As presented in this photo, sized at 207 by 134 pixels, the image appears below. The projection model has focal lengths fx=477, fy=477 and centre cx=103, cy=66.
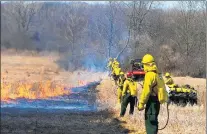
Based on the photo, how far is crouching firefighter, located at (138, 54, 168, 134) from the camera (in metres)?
10.8

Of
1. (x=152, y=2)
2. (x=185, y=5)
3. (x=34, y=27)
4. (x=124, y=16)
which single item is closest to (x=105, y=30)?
(x=124, y=16)

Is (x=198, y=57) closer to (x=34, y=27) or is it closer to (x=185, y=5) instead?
(x=185, y=5)

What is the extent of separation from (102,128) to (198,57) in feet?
48.1

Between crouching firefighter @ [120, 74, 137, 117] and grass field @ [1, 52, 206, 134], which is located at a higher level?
crouching firefighter @ [120, 74, 137, 117]

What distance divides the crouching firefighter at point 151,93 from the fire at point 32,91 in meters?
15.4

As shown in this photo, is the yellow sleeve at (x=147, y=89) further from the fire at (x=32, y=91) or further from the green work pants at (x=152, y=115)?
the fire at (x=32, y=91)

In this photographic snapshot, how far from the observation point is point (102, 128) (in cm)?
1545

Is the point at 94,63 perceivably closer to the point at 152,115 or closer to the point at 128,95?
the point at 128,95

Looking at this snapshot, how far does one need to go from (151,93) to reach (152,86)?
22cm

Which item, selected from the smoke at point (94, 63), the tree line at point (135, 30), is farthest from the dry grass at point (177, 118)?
the smoke at point (94, 63)

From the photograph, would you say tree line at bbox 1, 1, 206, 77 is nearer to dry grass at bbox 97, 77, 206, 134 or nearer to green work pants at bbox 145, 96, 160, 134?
dry grass at bbox 97, 77, 206, 134

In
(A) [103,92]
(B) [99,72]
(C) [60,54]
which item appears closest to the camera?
(C) [60,54]

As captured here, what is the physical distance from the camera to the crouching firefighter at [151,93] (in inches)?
423

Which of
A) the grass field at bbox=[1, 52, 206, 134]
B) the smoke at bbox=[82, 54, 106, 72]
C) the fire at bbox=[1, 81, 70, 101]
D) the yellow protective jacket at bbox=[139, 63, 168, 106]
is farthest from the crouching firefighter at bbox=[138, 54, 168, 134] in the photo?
the smoke at bbox=[82, 54, 106, 72]
